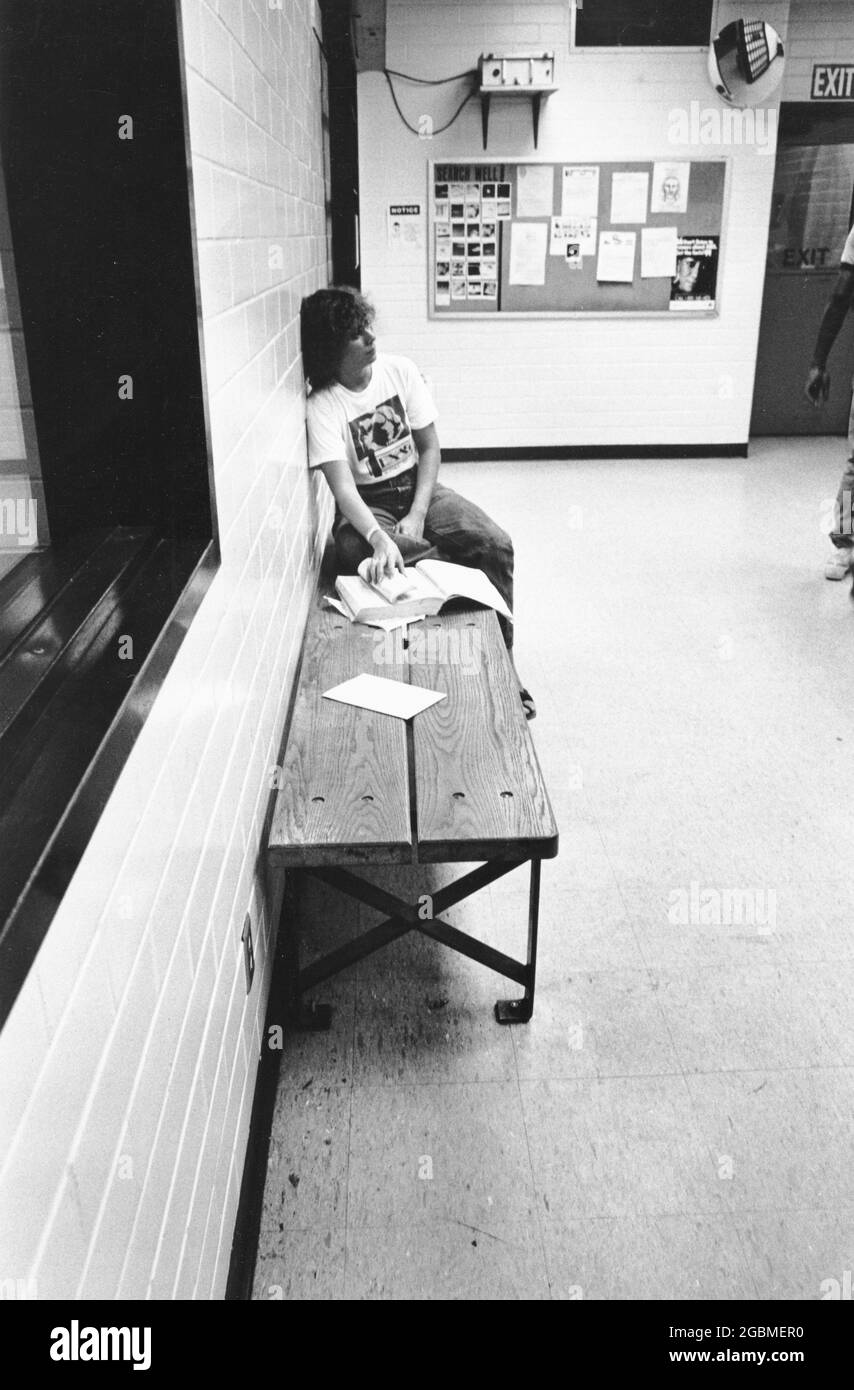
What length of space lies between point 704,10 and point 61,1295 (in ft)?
24.2

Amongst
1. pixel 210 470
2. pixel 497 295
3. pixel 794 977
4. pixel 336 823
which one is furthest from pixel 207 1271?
pixel 497 295

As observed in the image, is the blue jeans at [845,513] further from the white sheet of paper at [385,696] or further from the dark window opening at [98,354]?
the dark window opening at [98,354]

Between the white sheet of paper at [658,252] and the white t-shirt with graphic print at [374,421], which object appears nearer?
the white t-shirt with graphic print at [374,421]

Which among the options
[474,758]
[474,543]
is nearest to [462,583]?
[474,543]

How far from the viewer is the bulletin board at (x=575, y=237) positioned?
6578 mm

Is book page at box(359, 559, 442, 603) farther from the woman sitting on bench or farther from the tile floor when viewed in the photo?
the tile floor

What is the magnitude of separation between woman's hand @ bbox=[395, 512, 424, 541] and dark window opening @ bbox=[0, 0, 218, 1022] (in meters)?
1.88

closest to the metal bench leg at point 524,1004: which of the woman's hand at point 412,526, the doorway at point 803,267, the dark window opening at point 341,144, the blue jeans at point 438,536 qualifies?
the blue jeans at point 438,536

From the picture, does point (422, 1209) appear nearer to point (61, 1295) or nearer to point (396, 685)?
point (61, 1295)

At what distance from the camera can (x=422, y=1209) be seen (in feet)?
5.39

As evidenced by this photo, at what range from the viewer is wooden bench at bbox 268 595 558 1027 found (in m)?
1.84

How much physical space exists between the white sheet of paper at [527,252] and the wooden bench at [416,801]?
16.5 ft

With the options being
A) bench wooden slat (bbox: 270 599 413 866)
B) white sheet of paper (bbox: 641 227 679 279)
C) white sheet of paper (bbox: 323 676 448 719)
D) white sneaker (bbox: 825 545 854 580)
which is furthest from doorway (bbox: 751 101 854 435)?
white sheet of paper (bbox: 323 676 448 719)

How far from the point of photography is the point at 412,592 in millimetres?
2857
